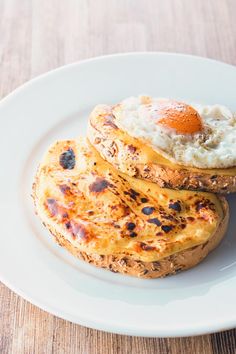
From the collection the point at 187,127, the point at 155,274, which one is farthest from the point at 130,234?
the point at 187,127

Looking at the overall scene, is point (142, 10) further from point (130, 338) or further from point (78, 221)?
point (130, 338)

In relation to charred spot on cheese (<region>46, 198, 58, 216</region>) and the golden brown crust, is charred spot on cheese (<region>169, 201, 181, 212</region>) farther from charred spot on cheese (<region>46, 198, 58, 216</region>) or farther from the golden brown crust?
charred spot on cheese (<region>46, 198, 58, 216</region>)

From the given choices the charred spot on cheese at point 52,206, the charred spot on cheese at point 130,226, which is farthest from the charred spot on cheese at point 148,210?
the charred spot on cheese at point 52,206

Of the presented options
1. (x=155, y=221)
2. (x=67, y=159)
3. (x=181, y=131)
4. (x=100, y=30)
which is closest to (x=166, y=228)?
(x=155, y=221)

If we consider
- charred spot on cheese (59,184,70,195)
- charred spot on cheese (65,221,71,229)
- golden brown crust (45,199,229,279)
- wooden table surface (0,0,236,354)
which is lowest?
golden brown crust (45,199,229,279)

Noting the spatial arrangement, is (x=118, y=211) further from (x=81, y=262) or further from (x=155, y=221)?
(x=81, y=262)

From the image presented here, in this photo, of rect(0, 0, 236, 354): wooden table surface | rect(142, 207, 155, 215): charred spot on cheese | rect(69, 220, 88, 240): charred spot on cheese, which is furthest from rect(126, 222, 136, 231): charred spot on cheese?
rect(0, 0, 236, 354): wooden table surface

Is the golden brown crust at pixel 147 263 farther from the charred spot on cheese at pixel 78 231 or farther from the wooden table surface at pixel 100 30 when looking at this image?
the wooden table surface at pixel 100 30

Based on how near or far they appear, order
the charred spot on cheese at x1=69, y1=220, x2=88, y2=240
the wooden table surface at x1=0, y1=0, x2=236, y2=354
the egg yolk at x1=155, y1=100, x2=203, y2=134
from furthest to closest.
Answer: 1. the wooden table surface at x1=0, y1=0, x2=236, y2=354
2. the egg yolk at x1=155, y1=100, x2=203, y2=134
3. the charred spot on cheese at x1=69, y1=220, x2=88, y2=240
